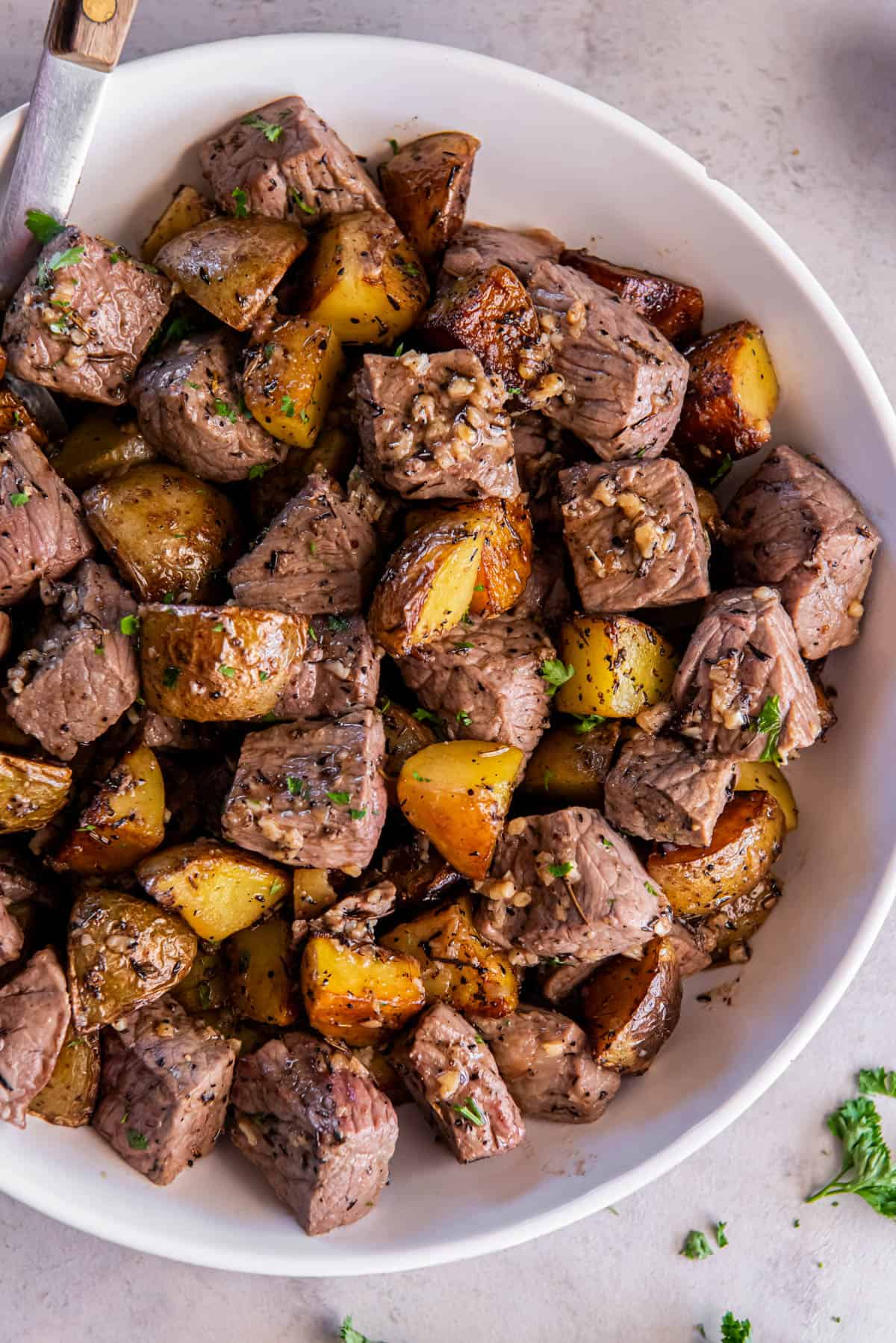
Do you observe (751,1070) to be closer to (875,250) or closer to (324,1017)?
(324,1017)

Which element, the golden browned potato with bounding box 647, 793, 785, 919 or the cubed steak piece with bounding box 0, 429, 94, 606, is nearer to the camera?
the cubed steak piece with bounding box 0, 429, 94, 606

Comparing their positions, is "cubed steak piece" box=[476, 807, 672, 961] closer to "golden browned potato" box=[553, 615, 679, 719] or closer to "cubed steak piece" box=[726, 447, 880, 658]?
"golden browned potato" box=[553, 615, 679, 719]

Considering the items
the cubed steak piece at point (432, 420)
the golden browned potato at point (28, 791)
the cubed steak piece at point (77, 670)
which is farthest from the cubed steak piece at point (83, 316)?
the golden browned potato at point (28, 791)

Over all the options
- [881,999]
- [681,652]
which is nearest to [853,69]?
[681,652]

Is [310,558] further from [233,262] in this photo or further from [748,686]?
[748,686]

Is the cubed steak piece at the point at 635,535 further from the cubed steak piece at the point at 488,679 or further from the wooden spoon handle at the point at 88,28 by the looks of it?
the wooden spoon handle at the point at 88,28

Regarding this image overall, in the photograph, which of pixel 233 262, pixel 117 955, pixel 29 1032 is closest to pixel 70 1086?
pixel 29 1032

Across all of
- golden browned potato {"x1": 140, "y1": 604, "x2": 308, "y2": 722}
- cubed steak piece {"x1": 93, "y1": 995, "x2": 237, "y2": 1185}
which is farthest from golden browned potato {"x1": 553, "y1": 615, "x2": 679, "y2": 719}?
cubed steak piece {"x1": 93, "y1": 995, "x2": 237, "y2": 1185}
